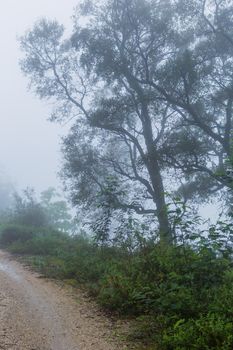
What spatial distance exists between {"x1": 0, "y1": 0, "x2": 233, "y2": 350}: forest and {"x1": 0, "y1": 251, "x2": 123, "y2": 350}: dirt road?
553 millimetres

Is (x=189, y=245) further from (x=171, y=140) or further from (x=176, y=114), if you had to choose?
(x=176, y=114)

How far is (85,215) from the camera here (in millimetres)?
20078

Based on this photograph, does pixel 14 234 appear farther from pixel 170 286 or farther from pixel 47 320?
pixel 170 286

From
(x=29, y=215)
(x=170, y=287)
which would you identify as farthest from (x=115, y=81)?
(x=170, y=287)

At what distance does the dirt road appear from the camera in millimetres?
5711

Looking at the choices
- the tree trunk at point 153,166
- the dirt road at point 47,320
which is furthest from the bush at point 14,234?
the dirt road at point 47,320

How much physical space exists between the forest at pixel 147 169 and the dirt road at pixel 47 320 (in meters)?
0.55

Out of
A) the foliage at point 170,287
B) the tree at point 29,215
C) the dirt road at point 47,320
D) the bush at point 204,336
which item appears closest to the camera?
the bush at point 204,336

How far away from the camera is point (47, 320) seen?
6707mm

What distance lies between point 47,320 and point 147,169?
1241 cm

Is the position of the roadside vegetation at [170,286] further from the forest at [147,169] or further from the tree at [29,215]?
the tree at [29,215]

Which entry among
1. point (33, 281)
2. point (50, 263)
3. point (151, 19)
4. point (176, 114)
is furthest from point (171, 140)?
point (33, 281)

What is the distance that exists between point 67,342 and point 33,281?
4.48 meters

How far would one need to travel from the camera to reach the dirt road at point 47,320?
5711 millimetres
